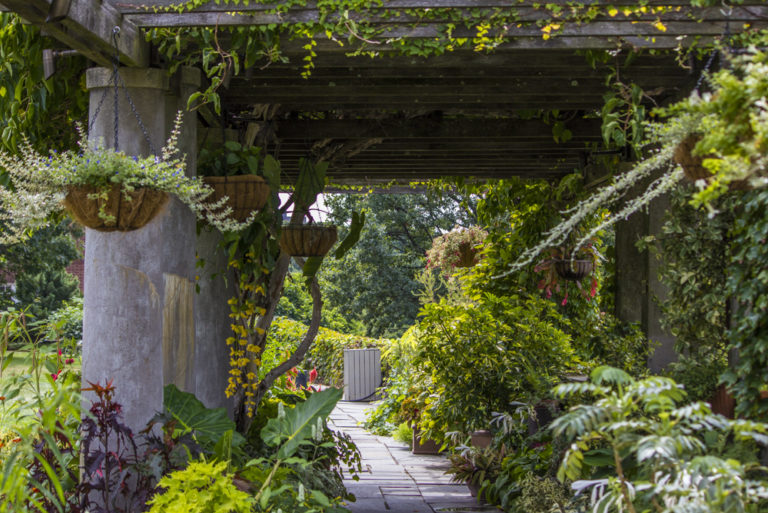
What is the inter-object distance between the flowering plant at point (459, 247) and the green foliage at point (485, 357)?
7.15 feet

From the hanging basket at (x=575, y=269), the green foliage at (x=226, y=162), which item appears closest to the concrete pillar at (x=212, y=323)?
the green foliage at (x=226, y=162)

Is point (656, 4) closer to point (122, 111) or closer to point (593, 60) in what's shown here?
point (593, 60)

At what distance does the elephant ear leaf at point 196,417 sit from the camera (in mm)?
3910

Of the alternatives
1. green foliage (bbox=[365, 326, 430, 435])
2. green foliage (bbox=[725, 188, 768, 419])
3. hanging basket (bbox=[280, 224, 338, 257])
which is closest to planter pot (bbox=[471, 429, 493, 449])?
green foliage (bbox=[365, 326, 430, 435])

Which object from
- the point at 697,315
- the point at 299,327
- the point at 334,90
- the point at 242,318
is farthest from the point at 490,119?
the point at 299,327

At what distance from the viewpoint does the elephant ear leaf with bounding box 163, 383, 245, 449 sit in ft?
12.8

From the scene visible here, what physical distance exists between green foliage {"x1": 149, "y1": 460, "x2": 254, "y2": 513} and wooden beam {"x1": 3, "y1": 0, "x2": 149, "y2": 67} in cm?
186

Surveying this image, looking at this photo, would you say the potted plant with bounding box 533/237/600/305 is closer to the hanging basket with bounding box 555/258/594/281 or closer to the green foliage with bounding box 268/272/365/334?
the hanging basket with bounding box 555/258/594/281

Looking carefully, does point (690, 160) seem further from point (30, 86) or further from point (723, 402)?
point (30, 86)

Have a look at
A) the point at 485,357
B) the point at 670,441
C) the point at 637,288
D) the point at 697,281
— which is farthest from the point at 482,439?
the point at 670,441

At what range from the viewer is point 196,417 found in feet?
13.2

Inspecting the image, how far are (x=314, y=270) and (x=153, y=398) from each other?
2.57 m

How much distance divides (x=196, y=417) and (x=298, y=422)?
57 cm

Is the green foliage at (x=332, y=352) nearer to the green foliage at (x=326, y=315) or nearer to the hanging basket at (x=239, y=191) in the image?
the green foliage at (x=326, y=315)
